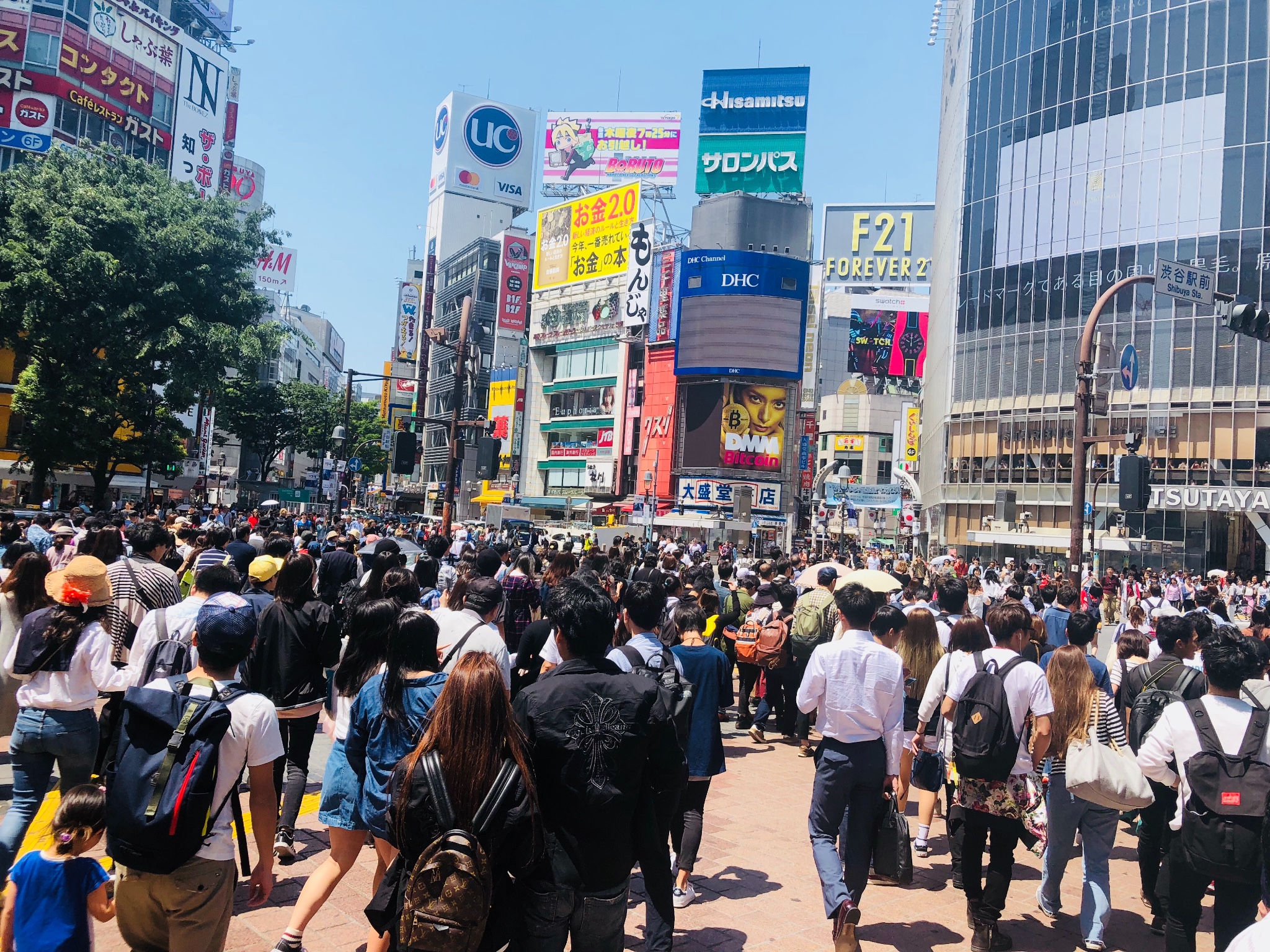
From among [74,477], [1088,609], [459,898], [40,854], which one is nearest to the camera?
[459,898]

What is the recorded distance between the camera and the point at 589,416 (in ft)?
244

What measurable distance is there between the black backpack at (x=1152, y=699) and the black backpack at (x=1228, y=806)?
1706mm

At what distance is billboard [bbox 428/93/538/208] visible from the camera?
110 meters

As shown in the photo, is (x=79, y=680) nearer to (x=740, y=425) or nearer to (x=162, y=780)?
(x=162, y=780)

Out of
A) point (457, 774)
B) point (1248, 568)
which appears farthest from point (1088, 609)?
point (1248, 568)

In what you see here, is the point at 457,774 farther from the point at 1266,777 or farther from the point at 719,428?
the point at 719,428

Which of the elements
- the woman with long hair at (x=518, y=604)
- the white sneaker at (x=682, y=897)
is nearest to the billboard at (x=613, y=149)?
the woman with long hair at (x=518, y=604)

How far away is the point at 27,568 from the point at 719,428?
195ft

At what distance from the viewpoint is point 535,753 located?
3.44 m

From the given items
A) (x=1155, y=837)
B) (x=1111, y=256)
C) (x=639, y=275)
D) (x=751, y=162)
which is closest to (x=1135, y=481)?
(x=1155, y=837)

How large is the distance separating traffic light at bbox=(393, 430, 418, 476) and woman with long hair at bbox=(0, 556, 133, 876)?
14.6 meters

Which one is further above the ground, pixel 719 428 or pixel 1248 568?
pixel 719 428

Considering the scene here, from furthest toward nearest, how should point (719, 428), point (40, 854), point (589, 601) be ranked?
point (719, 428)
point (589, 601)
point (40, 854)

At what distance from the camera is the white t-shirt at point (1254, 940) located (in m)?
2.51
